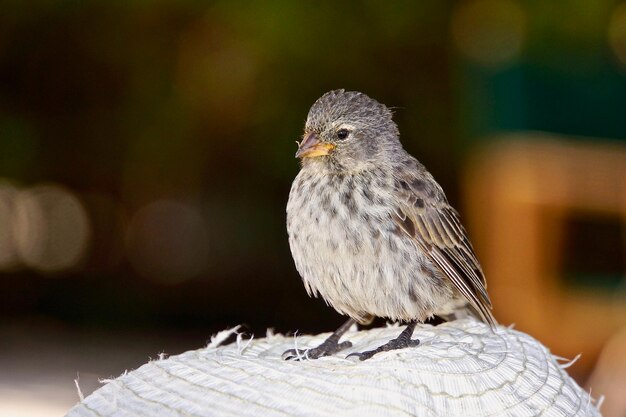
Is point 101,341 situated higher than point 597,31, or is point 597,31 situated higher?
point 597,31

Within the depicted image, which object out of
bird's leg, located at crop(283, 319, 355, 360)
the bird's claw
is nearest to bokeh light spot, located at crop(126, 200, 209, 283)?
bird's leg, located at crop(283, 319, 355, 360)

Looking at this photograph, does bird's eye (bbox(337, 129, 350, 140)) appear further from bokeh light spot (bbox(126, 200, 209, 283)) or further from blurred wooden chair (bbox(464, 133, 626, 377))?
bokeh light spot (bbox(126, 200, 209, 283))

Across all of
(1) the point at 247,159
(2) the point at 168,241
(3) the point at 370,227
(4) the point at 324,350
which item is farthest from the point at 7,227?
(4) the point at 324,350

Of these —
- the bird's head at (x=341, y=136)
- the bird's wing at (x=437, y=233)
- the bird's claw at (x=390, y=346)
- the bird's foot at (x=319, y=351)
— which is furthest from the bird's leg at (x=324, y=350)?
the bird's head at (x=341, y=136)

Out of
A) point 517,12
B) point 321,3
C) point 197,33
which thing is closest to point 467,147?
point 517,12

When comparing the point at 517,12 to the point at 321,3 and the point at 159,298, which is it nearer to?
the point at 321,3

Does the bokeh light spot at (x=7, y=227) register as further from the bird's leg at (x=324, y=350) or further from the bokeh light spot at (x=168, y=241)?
the bird's leg at (x=324, y=350)
